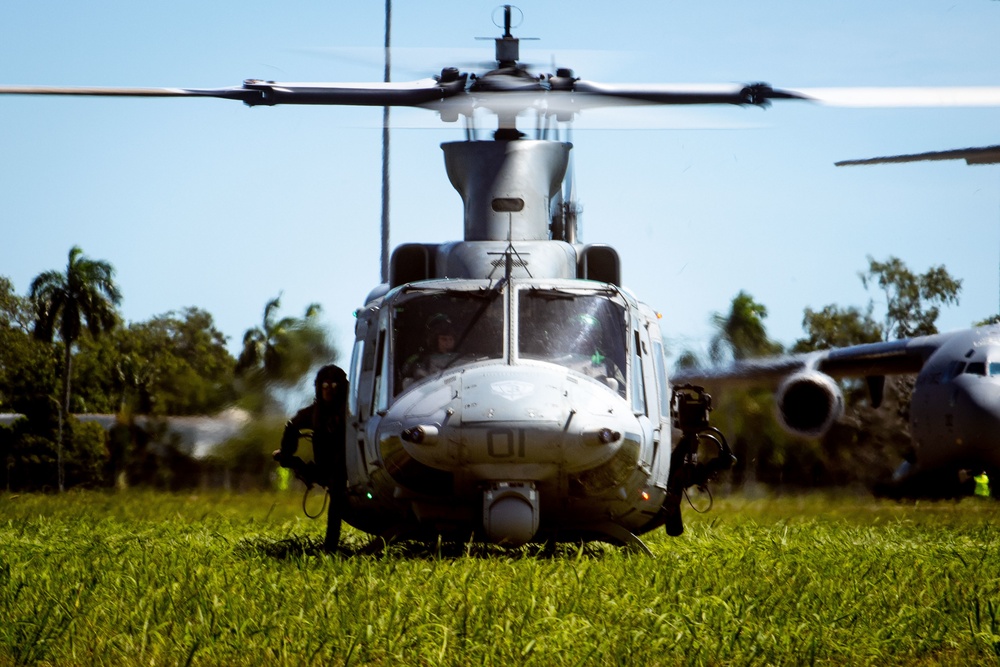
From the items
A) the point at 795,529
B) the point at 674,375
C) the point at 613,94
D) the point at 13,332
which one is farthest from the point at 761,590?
the point at 13,332

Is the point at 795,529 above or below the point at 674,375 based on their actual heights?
below

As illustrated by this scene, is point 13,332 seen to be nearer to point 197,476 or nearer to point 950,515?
point 197,476

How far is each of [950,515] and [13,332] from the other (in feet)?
75.7

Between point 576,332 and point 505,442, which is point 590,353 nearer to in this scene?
point 576,332

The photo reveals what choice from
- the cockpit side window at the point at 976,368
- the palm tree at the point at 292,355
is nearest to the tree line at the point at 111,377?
the palm tree at the point at 292,355

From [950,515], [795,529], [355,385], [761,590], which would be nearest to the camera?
[761,590]

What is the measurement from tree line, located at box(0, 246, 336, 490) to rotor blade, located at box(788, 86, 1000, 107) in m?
11.3

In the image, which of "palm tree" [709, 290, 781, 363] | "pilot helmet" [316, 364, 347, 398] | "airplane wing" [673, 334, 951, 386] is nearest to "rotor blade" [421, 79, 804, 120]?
"pilot helmet" [316, 364, 347, 398]

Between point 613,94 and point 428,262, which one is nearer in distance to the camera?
point 613,94

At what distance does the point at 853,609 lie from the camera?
20.5 ft

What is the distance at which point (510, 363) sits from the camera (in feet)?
28.0

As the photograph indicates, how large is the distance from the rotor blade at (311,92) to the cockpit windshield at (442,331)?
132cm

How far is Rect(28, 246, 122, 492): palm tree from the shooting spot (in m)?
31.8

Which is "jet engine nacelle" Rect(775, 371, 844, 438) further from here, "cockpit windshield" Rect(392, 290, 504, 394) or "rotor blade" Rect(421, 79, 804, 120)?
"cockpit windshield" Rect(392, 290, 504, 394)
